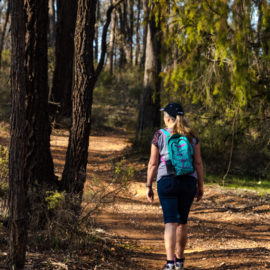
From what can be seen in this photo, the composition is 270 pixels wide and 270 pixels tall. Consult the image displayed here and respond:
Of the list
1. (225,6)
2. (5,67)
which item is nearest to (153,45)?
(225,6)

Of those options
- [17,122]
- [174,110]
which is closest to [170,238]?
[174,110]

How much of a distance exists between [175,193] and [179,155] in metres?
0.41

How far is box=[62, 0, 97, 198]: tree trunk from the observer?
212 inches

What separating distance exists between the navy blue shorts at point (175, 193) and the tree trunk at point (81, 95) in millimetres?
1548

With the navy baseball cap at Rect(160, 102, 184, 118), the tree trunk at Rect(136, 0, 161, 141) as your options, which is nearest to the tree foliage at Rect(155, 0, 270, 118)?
the navy baseball cap at Rect(160, 102, 184, 118)

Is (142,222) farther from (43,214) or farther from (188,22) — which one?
(188,22)

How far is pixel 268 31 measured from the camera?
637 centimetres

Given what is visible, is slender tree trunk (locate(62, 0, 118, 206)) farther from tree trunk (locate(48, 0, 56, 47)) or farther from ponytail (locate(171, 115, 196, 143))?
tree trunk (locate(48, 0, 56, 47))

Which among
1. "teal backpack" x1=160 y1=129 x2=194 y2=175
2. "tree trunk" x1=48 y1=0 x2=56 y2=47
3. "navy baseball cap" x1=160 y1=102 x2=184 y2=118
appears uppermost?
"tree trunk" x1=48 y1=0 x2=56 y2=47

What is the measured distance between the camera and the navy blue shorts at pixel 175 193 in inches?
163

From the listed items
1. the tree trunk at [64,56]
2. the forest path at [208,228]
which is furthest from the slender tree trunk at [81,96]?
the tree trunk at [64,56]

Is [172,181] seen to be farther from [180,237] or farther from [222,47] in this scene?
[222,47]

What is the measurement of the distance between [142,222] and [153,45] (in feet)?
23.5

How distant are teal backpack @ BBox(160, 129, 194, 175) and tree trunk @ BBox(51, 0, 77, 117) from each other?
11.6 m
